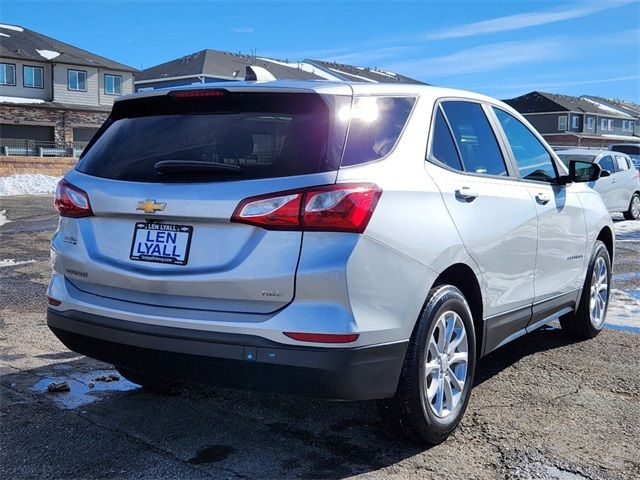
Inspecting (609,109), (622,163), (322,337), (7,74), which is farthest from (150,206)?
(609,109)

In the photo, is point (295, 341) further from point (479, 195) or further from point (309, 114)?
point (479, 195)

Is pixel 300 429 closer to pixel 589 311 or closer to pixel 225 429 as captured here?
pixel 225 429

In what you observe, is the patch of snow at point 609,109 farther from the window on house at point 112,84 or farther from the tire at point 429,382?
the tire at point 429,382

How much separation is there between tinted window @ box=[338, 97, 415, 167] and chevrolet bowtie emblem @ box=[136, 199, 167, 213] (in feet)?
2.85

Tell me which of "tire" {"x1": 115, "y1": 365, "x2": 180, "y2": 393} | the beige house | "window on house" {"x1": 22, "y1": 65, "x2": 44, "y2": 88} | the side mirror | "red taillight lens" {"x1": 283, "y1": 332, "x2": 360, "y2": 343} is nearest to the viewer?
"red taillight lens" {"x1": 283, "y1": 332, "x2": 360, "y2": 343}

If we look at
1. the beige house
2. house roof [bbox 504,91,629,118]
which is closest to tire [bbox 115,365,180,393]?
the beige house

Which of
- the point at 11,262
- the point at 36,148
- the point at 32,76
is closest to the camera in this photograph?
the point at 11,262

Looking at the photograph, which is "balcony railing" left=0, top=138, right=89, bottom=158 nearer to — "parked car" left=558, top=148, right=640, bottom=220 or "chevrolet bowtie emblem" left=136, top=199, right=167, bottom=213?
"parked car" left=558, top=148, right=640, bottom=220

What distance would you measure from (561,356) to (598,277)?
0.99 m

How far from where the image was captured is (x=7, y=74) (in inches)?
1706

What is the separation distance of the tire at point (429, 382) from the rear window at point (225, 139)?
0.93m

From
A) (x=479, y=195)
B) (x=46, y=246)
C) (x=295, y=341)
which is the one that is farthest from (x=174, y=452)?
(x=46, y=246)

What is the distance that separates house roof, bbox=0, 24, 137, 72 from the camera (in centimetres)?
4372

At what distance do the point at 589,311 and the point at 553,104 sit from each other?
231 ft
